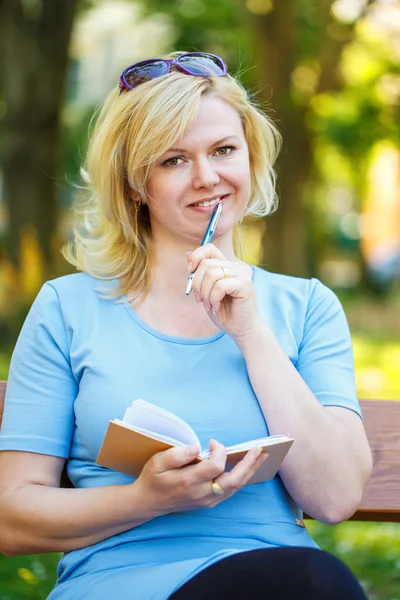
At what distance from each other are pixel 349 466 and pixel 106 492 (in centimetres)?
61

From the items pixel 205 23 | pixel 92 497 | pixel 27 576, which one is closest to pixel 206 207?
pixel 92 497

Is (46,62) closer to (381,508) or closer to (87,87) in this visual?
(381,508)

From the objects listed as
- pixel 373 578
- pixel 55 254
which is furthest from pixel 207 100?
pixel 55 254

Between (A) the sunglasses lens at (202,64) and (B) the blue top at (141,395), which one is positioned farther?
(A) the sunglasses lens at (202,64)

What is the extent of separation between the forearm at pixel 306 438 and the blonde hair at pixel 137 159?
47 cm

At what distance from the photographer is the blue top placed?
227 centimetres

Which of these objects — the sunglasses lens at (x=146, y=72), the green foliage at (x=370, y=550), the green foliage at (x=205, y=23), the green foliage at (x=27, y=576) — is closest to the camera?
the sunglasses lens at (x=146, y=72)

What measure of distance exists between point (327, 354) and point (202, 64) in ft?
2.95

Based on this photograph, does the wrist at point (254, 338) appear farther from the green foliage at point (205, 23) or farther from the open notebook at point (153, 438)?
the green foliage at point (205, 23)

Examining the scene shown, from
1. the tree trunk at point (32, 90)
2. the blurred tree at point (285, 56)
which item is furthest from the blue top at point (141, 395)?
the tree trunk at point (32, 90)

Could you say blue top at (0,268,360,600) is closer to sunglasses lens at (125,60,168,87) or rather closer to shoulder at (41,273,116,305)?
shoulder at (41,273,116,305)

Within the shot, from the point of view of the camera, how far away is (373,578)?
3.96 metres

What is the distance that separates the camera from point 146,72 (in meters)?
2.57

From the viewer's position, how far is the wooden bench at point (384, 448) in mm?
2789
